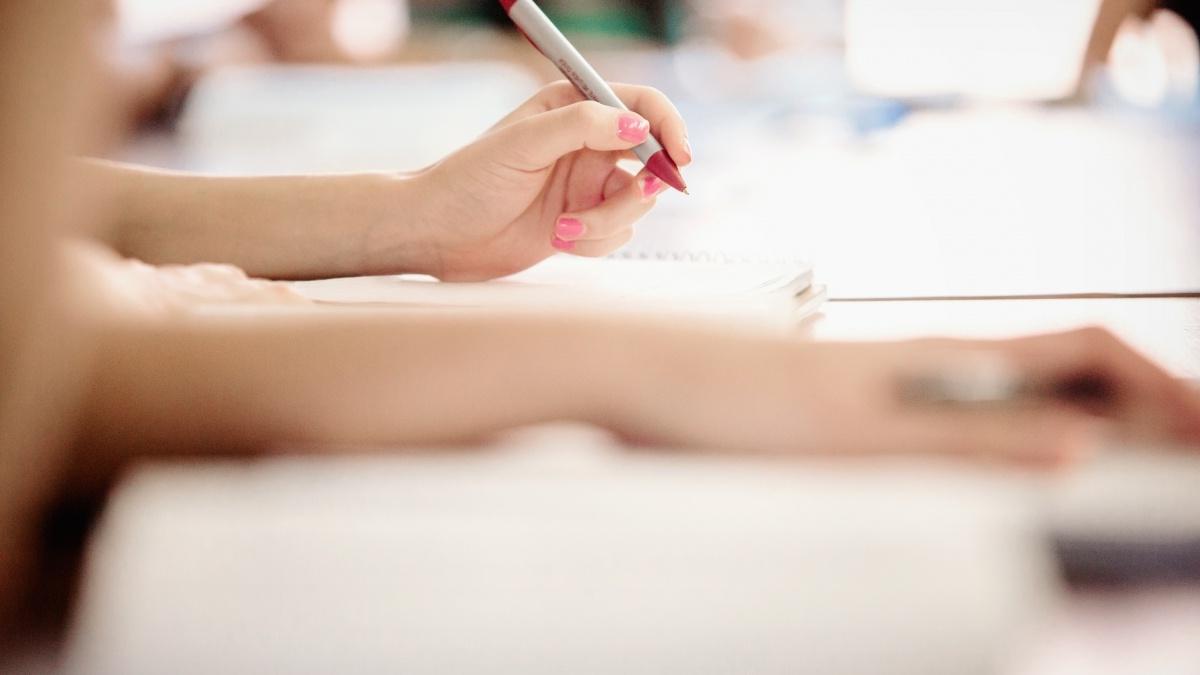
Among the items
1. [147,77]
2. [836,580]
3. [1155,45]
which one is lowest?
[836,580]

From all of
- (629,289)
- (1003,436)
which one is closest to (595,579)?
(1003,436)

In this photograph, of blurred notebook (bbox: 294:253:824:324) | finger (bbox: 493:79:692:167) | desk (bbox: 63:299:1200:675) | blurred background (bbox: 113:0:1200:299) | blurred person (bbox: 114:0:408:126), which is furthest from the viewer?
blurred person (bbox: 114:0:408:126)

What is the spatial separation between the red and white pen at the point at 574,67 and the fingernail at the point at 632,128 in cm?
1

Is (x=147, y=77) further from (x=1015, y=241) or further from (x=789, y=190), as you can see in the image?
(x=1015, y=241)

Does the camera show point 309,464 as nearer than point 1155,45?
Yes

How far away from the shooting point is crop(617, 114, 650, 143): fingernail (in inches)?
23.5

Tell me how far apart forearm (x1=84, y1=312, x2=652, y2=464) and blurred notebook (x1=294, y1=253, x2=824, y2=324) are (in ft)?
0.69

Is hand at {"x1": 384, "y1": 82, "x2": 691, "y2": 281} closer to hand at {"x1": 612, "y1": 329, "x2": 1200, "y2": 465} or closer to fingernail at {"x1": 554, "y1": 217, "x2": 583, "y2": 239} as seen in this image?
fingernail at {"x1": 554, "y1": 217, "x2": 583, "y2": 239}

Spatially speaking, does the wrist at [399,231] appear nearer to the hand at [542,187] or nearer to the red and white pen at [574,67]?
Answer: the hand at [542,187]

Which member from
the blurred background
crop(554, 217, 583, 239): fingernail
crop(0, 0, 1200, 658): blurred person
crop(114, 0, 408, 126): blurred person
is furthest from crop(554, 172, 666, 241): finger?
crop(114, 0, 408, 126): blurred person

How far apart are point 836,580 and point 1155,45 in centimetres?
183

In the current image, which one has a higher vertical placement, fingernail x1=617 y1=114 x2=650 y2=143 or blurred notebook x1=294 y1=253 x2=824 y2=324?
fingernail x1=617 y1=114 x2=650 y2=143

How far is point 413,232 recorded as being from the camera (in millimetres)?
633

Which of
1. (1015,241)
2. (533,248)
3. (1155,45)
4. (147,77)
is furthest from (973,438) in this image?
(1155,45)
